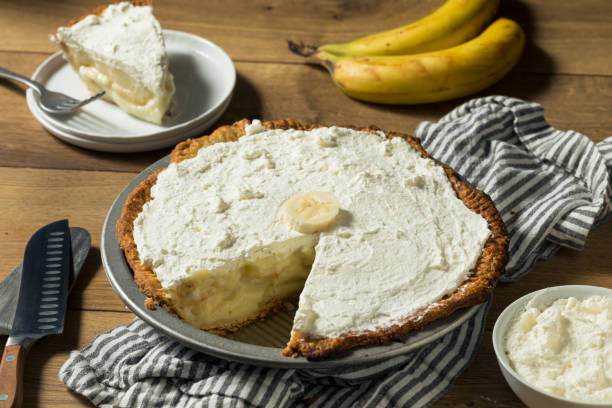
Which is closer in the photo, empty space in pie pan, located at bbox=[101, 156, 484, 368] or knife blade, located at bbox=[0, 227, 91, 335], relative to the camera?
empty space in pie pan, located at bbox=[101, 156, 484, 368]

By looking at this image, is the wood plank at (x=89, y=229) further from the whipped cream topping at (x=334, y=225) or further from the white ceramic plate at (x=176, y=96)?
the whipped cream topping at (x=334, y=225)

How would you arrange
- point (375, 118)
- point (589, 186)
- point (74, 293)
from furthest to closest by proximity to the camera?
1. point (375, 118)
2. point (589, 186)
3. point (74, 293)

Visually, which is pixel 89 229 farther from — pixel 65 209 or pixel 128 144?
pixel 128 144

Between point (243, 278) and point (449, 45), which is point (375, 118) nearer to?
point (449, 45)

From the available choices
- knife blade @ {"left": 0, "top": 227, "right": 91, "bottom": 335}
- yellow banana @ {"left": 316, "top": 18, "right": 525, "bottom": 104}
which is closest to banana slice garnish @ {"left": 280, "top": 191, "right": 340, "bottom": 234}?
knife blade @ {"left": 0, "top": 227, "right": 91, "bottom": 335}

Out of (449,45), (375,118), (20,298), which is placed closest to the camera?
(20,298)

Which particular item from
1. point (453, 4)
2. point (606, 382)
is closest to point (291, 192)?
point (606, 382)

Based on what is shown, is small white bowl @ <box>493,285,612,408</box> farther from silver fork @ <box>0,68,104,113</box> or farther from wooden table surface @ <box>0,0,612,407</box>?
silver fork @ <box>0,68,104,113</box>
